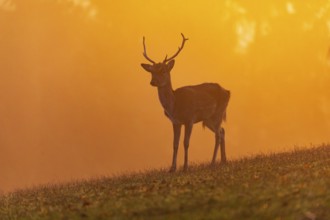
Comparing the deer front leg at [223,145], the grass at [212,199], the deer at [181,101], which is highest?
the deer at [181,101]

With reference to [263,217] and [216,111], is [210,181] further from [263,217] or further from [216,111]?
[216,111]

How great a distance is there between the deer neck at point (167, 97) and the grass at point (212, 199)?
4342 millimetres

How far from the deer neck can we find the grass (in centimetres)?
434

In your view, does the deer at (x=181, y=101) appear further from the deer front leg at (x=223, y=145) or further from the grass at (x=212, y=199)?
the grass at (x=212, y=199)

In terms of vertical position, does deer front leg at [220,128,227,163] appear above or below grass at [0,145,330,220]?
above

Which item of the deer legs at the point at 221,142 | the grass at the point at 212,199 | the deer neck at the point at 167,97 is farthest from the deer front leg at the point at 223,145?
the grass at the point at 212,199

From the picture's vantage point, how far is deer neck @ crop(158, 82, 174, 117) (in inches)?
891

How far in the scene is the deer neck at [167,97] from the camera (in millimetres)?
22625

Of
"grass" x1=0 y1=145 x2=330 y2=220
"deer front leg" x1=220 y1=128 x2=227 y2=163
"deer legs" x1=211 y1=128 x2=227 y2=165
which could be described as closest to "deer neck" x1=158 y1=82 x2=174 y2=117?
"deer legs" x1=211 y1=128 x2=227 y2=165

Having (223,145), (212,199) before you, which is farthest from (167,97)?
(212,199)

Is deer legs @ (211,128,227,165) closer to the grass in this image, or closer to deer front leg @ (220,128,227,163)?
deer front leg @ (220,128,227,163)

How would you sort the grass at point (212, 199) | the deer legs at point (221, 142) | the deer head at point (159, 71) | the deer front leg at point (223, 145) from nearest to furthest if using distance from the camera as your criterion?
the grass at point (212, 199) → the deer head at point (159, 71) → the deer legs at point (221, 142) → the deer front leg at point (223, 145)

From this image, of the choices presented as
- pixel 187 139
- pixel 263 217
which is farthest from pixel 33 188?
pixel 263 217

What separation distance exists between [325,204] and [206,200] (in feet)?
6.81
